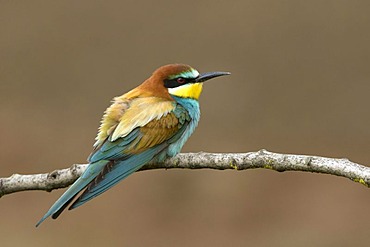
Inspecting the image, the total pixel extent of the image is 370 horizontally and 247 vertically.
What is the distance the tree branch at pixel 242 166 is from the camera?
5.28 feet

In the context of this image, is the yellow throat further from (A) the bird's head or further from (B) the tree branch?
(B) the tree branch

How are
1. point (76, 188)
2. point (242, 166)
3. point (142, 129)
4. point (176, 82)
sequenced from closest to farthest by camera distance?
1. point (242, 166)
2. point (76, 188)
3. point (142, 129)
4. point (176, 82)

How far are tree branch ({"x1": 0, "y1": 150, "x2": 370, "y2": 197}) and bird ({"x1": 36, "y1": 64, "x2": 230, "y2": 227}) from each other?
51 mm

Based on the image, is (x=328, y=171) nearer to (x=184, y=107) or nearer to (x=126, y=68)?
(x=184, y=107)

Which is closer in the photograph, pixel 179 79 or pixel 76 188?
pixel 76 188

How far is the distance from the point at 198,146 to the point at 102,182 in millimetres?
3069

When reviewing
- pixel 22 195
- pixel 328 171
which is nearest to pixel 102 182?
pixel 328 171

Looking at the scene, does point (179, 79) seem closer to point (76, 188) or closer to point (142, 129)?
point (142, 129)

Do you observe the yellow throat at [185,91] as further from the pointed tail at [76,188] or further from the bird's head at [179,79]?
the pointed tail at [76,188]

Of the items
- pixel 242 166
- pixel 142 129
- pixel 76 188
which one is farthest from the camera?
pixel 142 129

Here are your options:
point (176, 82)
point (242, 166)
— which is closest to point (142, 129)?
point (176, 82)

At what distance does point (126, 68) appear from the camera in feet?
17.0

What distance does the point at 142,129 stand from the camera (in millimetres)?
2209

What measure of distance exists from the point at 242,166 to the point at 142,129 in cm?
52
